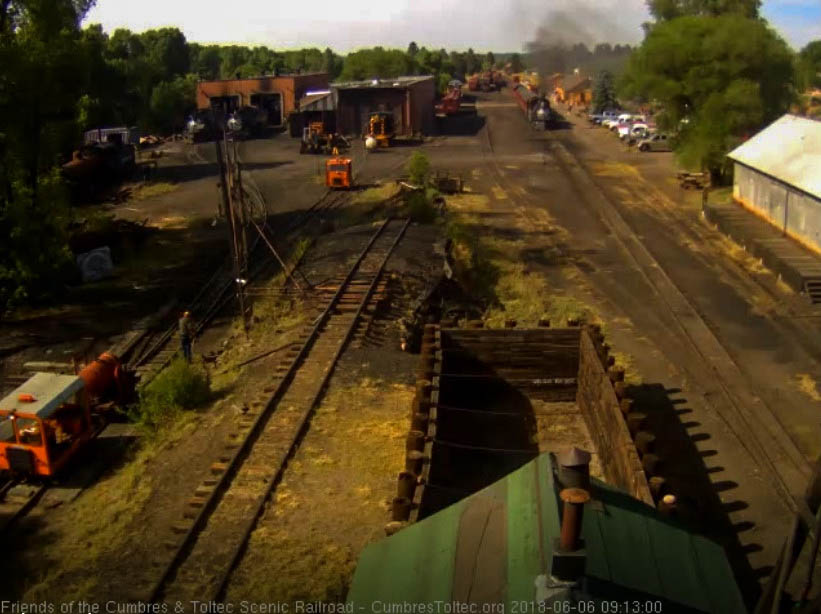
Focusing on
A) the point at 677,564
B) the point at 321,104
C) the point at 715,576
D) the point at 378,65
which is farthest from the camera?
the point at 378,65

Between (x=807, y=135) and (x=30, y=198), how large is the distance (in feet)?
84.8

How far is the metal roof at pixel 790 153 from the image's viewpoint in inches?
1044

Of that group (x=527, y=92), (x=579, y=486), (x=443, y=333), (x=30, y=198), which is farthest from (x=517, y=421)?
(x=527, y=92)

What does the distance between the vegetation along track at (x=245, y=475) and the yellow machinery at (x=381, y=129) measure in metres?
38.2

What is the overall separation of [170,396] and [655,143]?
44792mm

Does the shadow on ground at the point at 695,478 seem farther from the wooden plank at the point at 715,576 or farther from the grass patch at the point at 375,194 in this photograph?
the grass patch at the point at 375,194

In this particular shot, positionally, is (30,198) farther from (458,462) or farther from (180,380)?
(458,462)

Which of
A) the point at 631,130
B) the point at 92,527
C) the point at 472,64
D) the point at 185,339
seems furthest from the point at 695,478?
the point at 472,64

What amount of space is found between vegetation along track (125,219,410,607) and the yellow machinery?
1506 inches

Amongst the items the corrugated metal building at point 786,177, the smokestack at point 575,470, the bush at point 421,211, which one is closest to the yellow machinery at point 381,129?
the bush at point 421,211

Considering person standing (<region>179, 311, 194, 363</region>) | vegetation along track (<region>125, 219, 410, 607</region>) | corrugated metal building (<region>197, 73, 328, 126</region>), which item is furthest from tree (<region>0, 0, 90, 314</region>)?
corrugated metal building (<region>197, 73, 328, 126</region>)

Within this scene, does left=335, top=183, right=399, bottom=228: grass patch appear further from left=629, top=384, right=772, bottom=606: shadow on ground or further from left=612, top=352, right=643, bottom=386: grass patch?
left=629, top=384, right=772, bottom=606: shadow on ground

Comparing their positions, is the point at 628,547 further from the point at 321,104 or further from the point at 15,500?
the point at 321,104

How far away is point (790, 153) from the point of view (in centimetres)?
2928
